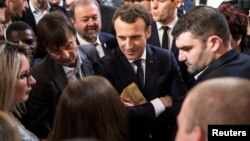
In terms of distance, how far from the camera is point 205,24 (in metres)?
2.19

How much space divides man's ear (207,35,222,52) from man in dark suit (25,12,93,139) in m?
0.83

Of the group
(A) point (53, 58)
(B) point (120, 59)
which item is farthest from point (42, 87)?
(B) point (120, 59)

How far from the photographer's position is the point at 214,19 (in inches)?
86.8

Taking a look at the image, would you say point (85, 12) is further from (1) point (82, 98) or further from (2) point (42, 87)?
(1) point (82, 98)

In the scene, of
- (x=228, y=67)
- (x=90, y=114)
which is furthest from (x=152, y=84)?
(x=90, y=114)

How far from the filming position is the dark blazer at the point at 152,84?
7.83 feet

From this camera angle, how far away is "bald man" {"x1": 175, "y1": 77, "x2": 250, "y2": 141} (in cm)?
117

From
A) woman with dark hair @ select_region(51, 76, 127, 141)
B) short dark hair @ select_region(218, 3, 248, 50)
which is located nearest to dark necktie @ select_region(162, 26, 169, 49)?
short dark hair @ select_region(218, 3, 248, 50)

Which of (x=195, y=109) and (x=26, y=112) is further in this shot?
(x=26, y=112)

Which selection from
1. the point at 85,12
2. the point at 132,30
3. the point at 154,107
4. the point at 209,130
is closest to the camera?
the point at 209,130

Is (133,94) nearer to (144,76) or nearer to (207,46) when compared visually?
(144,76)

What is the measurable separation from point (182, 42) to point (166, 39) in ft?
3.49

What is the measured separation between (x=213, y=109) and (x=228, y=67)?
0.90 meters

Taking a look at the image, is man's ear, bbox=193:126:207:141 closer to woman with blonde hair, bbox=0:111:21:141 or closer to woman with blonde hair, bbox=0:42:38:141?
woman with blonde hair, bbox=0:111:21:141
